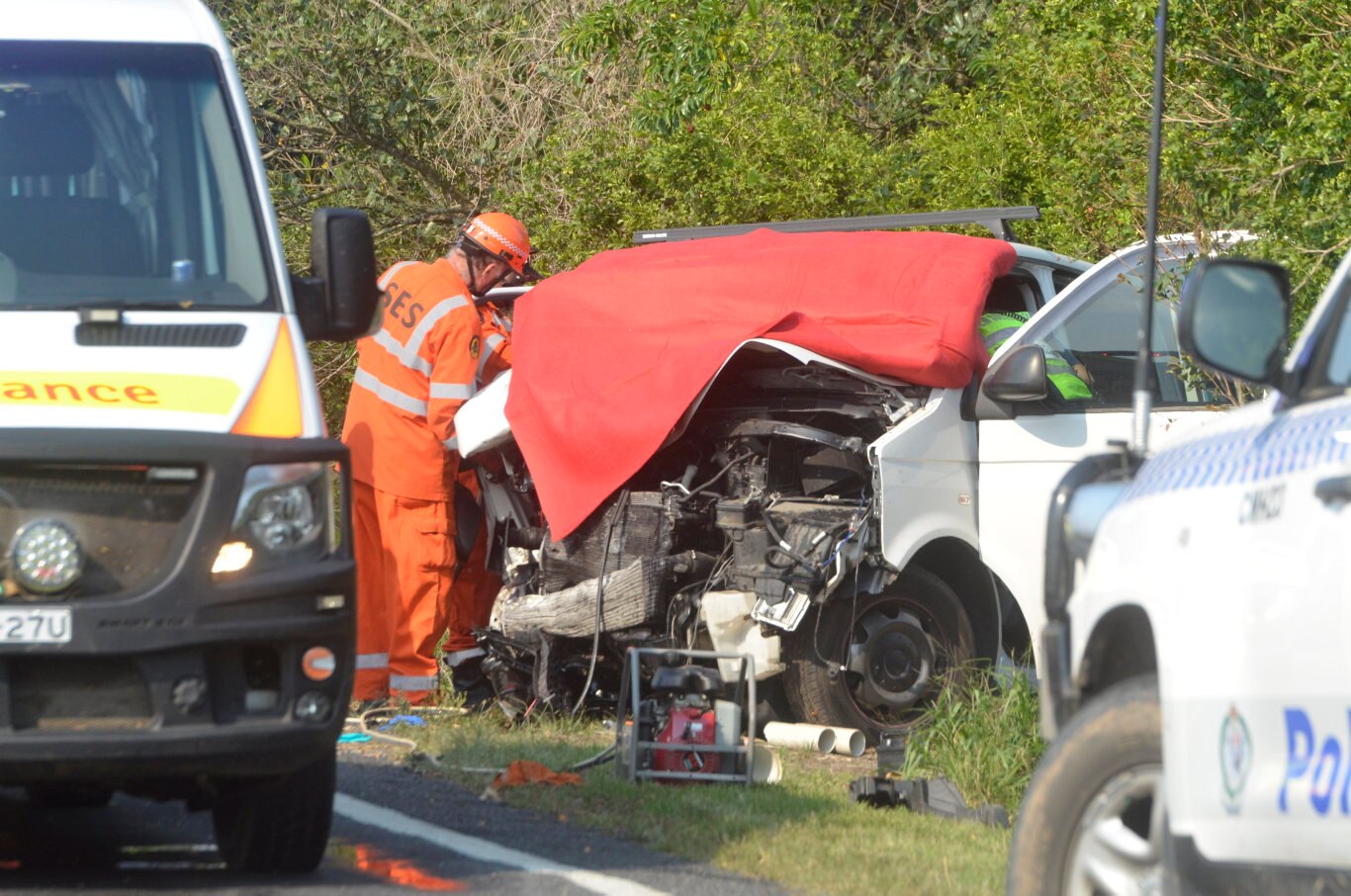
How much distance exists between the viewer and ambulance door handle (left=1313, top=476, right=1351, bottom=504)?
3.17 m

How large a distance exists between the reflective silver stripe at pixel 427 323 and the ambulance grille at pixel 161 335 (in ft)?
12.3

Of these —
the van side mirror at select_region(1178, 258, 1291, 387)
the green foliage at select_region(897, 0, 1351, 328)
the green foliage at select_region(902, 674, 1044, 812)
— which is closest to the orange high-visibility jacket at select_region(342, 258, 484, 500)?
the green foliage at select_region(902, 674, 1044, 812)

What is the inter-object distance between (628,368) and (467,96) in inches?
371

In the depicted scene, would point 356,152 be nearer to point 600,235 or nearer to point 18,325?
point 600,235

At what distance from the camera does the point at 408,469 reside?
8.81m

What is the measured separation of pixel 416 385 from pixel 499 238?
3.07 ft

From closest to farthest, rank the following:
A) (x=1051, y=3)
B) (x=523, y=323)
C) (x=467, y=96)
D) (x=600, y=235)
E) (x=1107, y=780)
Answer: (x=1107, y=780) → (x=523, y=323) → (x=1051, y=3) → (x=600, y=235) → (x=467, y=96)

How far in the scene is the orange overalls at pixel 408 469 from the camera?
8.73 meters

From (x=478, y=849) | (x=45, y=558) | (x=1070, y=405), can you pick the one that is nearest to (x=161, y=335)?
(x=45, y=558)

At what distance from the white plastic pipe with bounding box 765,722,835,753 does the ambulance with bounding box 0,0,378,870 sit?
2.81m

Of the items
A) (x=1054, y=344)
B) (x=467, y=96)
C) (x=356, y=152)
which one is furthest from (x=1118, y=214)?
(x=356, y=152)

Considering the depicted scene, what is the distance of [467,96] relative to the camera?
56.1 ft

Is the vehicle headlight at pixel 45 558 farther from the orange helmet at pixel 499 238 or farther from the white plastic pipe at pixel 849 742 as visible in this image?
the orange helmet at pixel 499 238

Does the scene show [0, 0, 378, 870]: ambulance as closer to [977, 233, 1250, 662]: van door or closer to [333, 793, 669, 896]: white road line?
[333, 793, 669, 896]: white road line
